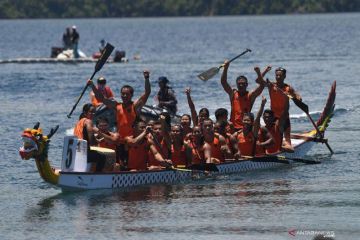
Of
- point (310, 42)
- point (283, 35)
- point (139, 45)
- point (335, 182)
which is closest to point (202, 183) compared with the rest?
point (335, 182)

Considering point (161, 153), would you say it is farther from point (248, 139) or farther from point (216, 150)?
point (248, 139)

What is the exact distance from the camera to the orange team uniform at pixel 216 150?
25.3 m

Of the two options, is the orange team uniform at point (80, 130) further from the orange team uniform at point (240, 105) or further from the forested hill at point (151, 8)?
the forested hill at point (151, 8)

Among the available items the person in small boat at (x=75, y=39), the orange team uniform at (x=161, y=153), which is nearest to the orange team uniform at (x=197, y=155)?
the orange team uniform at (x=161, y=153)

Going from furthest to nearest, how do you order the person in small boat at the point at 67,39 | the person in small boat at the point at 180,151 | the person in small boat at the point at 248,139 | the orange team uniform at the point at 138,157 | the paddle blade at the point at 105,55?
1. the person in small boat at the point at 67,39
2. the paddle blade at the point at 105,55
3. the person in small boat at the point at 248,139
4. the person in small boat at the point at 180,151
5. the orange team uniform at the point at 138,157

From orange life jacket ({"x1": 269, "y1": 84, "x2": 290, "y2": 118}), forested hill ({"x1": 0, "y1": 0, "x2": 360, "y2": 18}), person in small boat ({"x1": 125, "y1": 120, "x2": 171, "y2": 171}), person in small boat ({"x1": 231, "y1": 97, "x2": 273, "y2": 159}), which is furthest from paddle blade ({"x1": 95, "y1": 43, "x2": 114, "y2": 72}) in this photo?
forested hill ({"x1": 0, "y1": 0, "x2": 360, "y2": 18})

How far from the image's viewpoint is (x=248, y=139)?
2619cm

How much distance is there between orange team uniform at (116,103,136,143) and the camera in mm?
24406

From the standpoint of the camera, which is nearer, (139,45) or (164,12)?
(139,45)

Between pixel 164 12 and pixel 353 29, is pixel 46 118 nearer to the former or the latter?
pixel 353 29

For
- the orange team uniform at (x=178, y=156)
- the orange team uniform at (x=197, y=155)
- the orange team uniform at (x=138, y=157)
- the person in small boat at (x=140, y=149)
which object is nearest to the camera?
the person in small boat at (x=140, y=149)

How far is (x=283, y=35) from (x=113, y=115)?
Result: 77.9 m

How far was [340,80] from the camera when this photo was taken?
1951 inches

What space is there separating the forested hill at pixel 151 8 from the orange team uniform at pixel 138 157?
5910 inches
